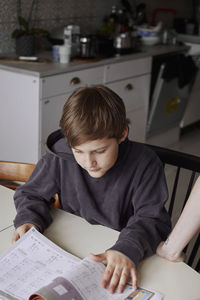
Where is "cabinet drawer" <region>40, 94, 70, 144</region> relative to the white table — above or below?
below

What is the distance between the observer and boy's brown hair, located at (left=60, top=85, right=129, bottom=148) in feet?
Answer: 3.57

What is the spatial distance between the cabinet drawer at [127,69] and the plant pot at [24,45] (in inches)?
22.1

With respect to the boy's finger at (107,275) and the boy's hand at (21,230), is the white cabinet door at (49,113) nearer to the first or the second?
the boy's hand at (21,230)

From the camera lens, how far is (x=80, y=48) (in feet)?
9.75

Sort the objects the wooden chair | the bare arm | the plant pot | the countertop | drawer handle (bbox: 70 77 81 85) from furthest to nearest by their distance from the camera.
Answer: the plant pot < drawer handle (bbox: 70 77 81 85) < the countertop < the wooden chair < the bare arm

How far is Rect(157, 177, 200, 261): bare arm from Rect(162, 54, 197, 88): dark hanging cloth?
2.57 m

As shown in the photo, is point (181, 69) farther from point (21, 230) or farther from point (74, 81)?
point (21, 230)

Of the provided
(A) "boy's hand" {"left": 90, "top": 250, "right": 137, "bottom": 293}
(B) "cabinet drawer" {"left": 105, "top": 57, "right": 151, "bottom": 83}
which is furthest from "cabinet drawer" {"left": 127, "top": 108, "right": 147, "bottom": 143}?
(A) "boy's hand" {"left": 90, "top": 250, "right": 137, "bottom": 293}

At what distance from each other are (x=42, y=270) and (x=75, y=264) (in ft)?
0.26

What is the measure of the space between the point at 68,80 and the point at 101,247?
180 centimetres

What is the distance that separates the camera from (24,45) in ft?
9.70

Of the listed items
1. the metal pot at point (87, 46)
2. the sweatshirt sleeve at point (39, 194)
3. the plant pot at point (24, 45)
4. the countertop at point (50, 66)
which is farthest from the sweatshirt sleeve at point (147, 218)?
the plant pot at point (24, 45)

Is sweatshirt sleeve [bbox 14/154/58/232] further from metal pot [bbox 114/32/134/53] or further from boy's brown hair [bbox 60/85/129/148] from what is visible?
metal pot [bbox 114/32/134/53]

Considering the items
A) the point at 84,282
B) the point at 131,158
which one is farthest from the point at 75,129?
the point at 84,282
